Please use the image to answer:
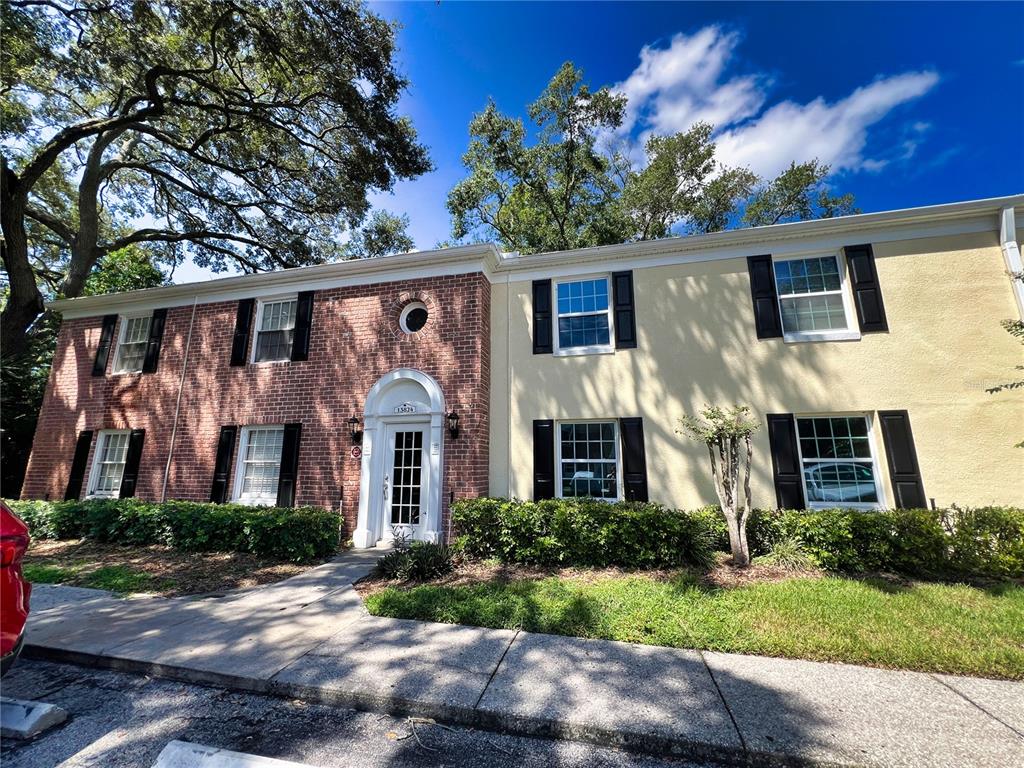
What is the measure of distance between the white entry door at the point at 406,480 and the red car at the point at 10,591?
5598mm

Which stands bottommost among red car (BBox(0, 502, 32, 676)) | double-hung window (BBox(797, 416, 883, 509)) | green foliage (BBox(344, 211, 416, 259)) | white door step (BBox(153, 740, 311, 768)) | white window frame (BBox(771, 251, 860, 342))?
white door step (BBox(153, 740, 311, 768))

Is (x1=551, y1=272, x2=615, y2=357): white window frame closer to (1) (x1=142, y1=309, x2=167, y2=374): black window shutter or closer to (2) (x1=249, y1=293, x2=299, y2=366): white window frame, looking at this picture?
(2) (x1=249, y1=293, x2=299, y2=366): white window frame

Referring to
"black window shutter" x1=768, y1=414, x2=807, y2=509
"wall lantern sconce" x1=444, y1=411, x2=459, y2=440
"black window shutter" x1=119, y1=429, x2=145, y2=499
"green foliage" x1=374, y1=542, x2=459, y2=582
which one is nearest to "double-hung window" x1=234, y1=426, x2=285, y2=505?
"black window shutter" x1=119, y1=429, x2=145, y2=499

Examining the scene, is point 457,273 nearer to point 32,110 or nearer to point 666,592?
point 666,592

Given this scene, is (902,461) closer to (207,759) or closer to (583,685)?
(583,685)

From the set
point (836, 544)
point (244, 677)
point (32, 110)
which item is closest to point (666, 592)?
point (836, 544)

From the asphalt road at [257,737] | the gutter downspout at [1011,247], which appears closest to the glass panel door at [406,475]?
the asphalt road at [257,737]

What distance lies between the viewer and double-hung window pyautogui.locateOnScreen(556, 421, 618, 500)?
7.95m

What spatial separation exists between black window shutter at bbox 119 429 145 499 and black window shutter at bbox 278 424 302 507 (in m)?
3.96

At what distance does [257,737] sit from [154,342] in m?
11.3

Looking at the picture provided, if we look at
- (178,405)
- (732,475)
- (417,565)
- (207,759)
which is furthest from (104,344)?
(732,475)

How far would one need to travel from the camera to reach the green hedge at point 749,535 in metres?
5.53

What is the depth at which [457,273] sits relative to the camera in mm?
8781

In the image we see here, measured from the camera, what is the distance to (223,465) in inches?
372
